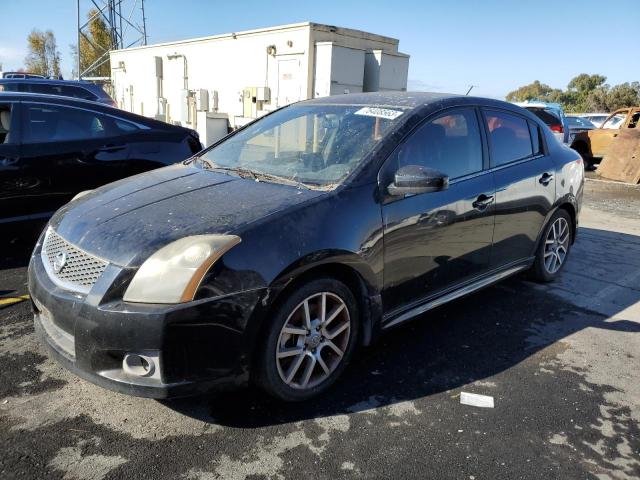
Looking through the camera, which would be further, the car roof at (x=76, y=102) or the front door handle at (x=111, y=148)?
the front door handle at (x=111, y=148)

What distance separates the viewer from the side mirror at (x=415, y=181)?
292 centimetres

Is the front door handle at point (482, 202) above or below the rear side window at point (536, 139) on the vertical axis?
below

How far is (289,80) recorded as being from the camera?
14.3 m

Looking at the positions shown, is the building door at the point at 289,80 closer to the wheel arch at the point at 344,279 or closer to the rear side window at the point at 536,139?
the rear side window at the point at 536,139

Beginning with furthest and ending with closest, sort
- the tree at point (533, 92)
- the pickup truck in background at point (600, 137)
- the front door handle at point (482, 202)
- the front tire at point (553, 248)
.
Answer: the tree at point (533, 92) < the pickup truck in background at point (600, 137) < the front tire at point (553, 248) < the front door handle at point (482, 202)

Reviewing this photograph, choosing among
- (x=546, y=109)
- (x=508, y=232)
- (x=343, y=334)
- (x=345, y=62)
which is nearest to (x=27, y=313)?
(x=343, y=334)

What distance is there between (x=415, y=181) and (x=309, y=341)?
1071mm

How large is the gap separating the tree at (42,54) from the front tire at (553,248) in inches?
2295

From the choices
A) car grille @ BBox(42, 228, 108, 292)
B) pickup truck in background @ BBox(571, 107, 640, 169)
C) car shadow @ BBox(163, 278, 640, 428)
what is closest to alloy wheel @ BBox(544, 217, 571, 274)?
car shadow @ BBox(163, 278, 640, 428)

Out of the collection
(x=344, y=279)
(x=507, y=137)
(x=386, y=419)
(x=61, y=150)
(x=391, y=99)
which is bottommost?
(x=386, y=419)

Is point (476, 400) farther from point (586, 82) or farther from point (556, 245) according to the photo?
point (586, 82)

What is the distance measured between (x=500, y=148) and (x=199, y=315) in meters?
2.74

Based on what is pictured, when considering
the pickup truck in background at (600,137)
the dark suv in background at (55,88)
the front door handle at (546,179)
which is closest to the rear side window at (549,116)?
the pickup truck in background at (600,137)

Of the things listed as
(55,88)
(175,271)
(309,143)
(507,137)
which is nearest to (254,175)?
(309,143)
